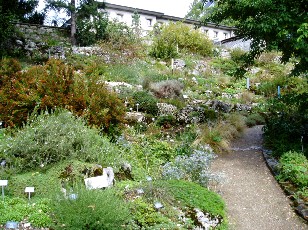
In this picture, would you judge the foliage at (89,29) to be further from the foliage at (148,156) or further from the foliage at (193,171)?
the foliage at (193,171)

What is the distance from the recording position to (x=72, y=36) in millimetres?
18156

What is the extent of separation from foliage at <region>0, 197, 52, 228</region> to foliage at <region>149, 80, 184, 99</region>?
812 centimetres

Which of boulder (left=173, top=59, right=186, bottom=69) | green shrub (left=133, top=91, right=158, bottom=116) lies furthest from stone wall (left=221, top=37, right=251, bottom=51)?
green shrub (left=133, top=91, right=158, bottom=116)

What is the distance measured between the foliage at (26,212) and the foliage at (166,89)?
8.12 m

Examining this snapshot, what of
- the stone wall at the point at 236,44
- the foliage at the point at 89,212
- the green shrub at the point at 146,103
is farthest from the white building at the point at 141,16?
the foliage at the point at 89,212

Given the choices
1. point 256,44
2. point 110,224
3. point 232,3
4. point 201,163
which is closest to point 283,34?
point 256,44

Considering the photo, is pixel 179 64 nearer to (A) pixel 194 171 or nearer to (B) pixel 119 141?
(B) pixel 119 141

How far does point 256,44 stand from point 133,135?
3.67m

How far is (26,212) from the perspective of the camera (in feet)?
14.4

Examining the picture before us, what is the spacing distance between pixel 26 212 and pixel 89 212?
104 cm

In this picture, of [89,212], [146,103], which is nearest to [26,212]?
[89,212]

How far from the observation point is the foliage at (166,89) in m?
12.4

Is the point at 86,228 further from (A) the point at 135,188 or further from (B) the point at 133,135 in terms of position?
(B) the point at 133,135

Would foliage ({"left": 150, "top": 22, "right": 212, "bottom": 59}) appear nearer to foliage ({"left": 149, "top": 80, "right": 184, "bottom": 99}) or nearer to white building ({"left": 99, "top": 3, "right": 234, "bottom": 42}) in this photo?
→ white building ({"left": 99, "top": 3, "right": 234, "bottom": 42})
